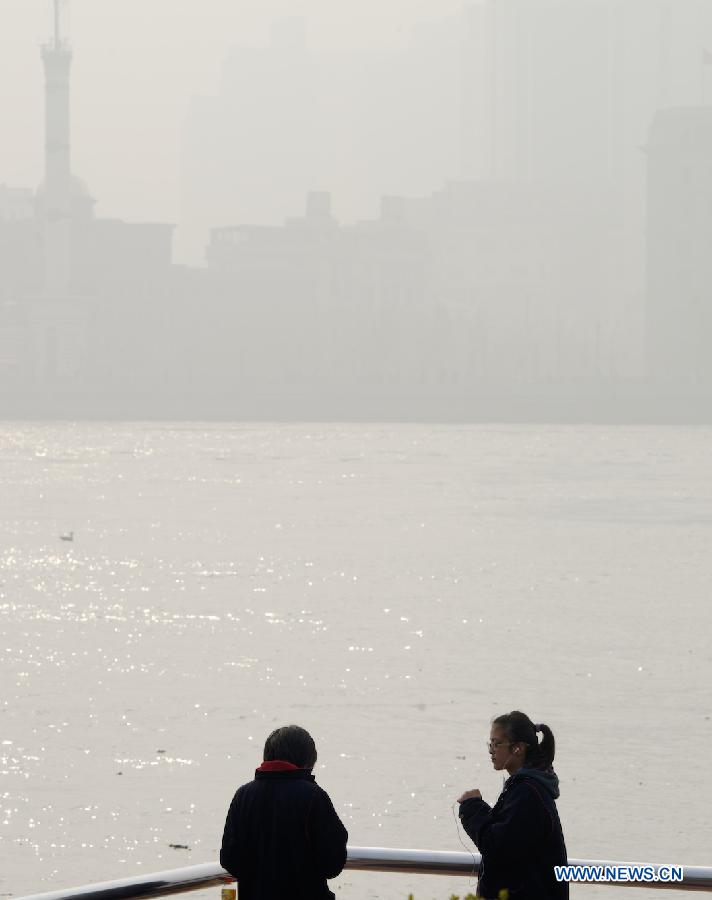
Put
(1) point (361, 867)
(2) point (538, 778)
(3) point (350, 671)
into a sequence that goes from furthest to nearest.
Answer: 1. (3) point (350, 671)
2. (2) point (538, 778)
3. (1) point (361, 867)

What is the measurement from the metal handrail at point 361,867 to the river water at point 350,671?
11.2m

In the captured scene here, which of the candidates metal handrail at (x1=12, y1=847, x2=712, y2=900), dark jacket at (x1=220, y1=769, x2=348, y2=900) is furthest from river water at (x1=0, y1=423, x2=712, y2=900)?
metal handrail at (x1=12, y1=847, x2=712, y2=900)

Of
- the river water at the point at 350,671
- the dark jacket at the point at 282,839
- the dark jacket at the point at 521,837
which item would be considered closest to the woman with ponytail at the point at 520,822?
the dark jacket at the point at 521,837

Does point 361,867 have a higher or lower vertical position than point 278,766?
lower

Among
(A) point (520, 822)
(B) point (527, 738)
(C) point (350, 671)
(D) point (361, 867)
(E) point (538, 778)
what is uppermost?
(B) point (527, 738)

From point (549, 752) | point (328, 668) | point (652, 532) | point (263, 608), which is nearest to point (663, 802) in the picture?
point (328, 668)

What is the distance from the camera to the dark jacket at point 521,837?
18.6 ft

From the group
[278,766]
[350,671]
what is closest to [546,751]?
[278,766]

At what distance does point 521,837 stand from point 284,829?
2.56 feet

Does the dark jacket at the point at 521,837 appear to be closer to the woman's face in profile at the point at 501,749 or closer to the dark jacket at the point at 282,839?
the woman's face in profile at the point at 501,749

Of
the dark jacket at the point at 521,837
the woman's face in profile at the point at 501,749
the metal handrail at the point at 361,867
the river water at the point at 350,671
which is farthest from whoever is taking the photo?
the river water at the point at 350,671

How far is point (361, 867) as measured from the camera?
5.59 m

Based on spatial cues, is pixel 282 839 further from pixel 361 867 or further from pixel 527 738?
pixel 527 738

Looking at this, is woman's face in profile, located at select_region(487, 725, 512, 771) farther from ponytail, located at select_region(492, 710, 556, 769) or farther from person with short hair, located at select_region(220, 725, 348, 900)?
person with short hair, located at select_region(220, 725, 348, 900)
